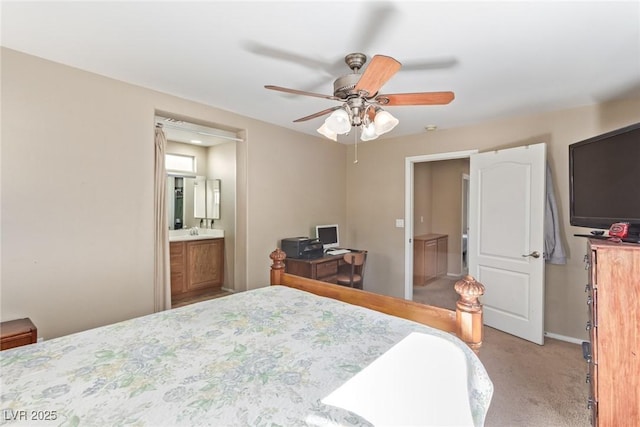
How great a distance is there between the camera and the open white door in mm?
3033

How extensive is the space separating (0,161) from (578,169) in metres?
4.00

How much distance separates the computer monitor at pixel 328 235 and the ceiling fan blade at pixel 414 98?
8.17 feet

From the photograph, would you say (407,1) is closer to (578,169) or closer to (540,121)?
(578,169)

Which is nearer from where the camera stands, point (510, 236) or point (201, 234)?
point (510, 236)

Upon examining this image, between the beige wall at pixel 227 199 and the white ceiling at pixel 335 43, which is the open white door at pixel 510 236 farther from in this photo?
the beige wall at pixel 227 199

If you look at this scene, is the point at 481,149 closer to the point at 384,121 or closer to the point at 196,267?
the point at 384,121

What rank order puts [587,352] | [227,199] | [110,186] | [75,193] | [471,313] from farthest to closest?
[227,199], [110,186], [75,193], [587,352], [471,313]

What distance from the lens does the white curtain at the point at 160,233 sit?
277 centimetres

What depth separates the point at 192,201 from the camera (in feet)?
16.3

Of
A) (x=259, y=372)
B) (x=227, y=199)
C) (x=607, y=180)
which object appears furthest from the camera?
(x=227, y=199)

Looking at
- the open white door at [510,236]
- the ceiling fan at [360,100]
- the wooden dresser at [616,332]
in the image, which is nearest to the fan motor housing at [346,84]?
the ceiling fan at [360,100]

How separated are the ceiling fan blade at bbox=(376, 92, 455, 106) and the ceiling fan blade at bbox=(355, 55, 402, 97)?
0.57 ft

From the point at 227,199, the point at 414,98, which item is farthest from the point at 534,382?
the point at 227,199

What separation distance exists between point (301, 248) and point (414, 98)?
7.51 feet
